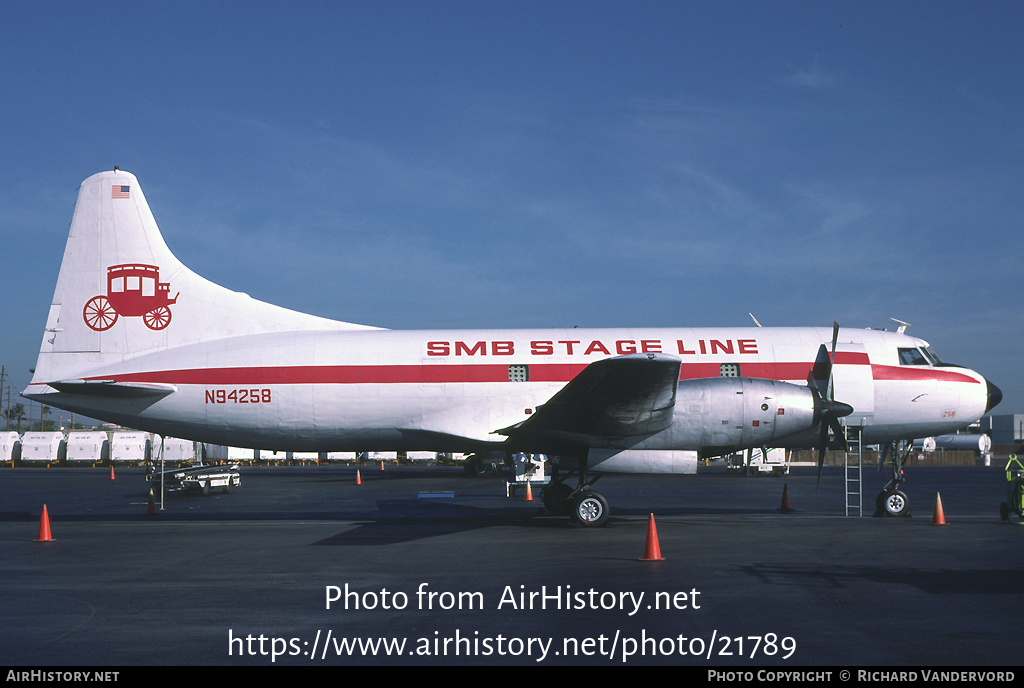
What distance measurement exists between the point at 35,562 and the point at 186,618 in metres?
6.34

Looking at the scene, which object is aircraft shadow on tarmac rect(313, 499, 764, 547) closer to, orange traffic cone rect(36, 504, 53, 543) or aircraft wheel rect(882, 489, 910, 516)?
aircraft wheel rect(882, 489, 910, 516)

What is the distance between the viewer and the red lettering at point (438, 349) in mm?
19391

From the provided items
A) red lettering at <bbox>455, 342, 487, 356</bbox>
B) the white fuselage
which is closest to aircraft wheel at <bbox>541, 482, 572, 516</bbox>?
the white fuselage

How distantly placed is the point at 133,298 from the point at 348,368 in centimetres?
573

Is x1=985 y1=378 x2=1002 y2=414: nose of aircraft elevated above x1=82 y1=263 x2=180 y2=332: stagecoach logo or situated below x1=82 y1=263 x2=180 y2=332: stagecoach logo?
below

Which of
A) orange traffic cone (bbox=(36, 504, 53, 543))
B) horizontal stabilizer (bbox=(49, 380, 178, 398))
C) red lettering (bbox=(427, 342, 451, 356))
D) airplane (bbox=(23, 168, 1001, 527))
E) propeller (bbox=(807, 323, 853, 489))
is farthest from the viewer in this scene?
red lettering (bbox=(427, 342, 451, 356))

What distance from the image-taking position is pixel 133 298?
1975 centimetres

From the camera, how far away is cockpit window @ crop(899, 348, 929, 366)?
2014 centimetres

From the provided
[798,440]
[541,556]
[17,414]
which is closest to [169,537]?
[541,556]

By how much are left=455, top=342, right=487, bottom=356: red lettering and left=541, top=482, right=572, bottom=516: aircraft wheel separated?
3.79 metres

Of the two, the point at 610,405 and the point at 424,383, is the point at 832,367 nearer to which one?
the point at 610,405

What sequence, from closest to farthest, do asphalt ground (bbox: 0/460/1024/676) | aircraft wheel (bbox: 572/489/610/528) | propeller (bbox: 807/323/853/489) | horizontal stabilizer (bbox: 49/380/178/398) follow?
asphalt ground (bbox: 0/460/1024/676), propeller (bbox: 807/323/853/489), aircraft wheel (bbox: 572/489/610/528), horizontal stabilizer (bbox: 49/380/178/398)

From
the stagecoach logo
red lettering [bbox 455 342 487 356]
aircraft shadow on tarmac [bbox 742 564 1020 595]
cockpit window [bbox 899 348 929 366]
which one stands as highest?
the stagecoach logo

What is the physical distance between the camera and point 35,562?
43.7 feet
